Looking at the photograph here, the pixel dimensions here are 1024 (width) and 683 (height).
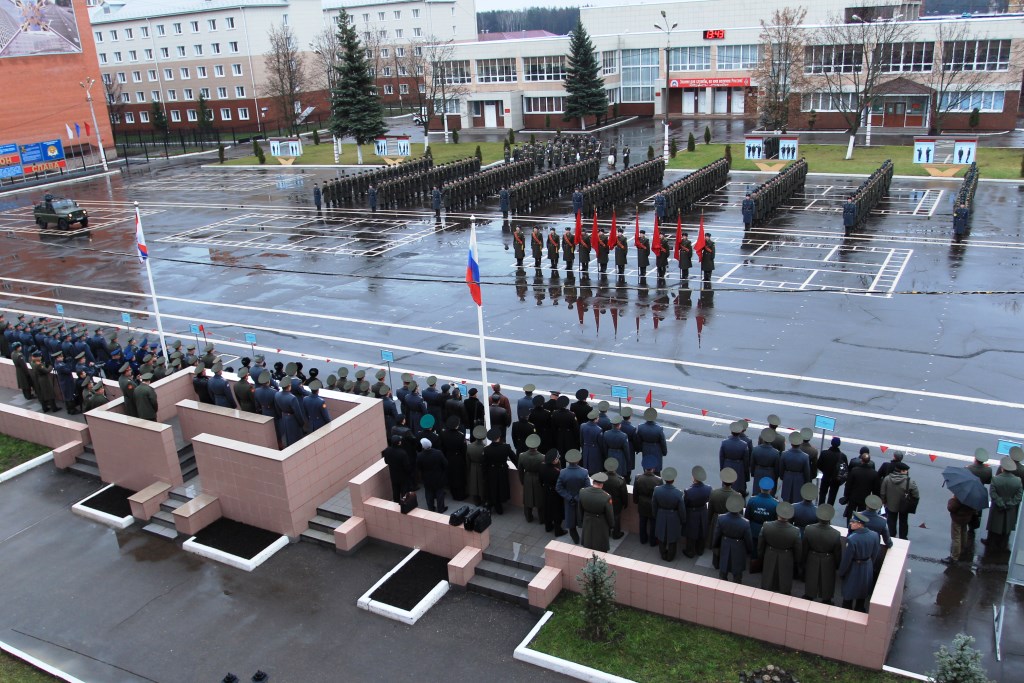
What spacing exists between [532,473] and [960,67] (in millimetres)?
48460

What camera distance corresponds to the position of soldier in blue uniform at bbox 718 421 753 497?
11.1m

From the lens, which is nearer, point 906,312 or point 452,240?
point 906,312

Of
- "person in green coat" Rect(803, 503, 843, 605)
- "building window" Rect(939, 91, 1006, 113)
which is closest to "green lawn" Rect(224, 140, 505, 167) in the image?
"building window" Rect(939, 91, 1006, 113)

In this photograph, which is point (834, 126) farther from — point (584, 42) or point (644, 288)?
point (644, 288)

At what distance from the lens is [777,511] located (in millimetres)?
8914

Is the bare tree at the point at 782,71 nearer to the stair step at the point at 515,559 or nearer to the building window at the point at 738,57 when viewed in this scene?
the building window at the point at 738,57

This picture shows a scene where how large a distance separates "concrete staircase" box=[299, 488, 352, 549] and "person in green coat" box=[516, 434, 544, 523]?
8.76 feet

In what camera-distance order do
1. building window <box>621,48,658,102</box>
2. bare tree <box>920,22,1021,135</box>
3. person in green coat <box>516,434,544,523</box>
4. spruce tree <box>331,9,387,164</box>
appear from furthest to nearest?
1. building window <box>621,48,658,102</box>
2. spruce tree <box>331,9,387,164</box>
3. bare tree <box>920,22,1021,135</box>
4. person in green coat <box>516,434,544,523</box>

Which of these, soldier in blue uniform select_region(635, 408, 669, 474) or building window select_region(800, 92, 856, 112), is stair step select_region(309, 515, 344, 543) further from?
building window select_region(800, 92, 856, 112)

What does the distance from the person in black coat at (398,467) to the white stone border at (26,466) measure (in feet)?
23.4

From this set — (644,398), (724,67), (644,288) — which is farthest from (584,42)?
(644,398)

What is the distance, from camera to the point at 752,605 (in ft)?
29.1

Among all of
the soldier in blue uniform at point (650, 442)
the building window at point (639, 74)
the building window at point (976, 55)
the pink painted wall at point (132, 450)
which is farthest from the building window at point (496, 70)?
the soldier in blue uniform at point (650, 442)

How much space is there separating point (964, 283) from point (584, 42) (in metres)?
39.7
